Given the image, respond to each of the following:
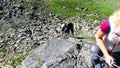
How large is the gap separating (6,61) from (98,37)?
23916 mm

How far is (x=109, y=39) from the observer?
8.55 meters

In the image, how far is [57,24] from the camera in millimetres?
52406

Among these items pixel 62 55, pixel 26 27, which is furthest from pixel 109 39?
pixel 26 27

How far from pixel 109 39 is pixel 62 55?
29.6 feet

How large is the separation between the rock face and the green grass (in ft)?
130

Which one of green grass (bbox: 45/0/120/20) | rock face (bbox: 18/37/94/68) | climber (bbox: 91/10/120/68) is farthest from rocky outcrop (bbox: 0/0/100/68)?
climber (bbox: 91/10/120/68)

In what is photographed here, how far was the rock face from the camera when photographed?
16.0 metres

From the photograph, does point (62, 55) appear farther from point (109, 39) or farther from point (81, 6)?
point (81, 6)

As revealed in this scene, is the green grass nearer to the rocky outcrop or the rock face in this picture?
the rocky outcrop

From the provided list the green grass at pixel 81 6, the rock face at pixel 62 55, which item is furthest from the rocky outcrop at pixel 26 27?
the rock face at pixel 62 55

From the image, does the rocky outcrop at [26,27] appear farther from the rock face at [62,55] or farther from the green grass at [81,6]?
the rock face at [62,55]

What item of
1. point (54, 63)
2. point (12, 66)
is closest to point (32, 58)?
point (54, 63)

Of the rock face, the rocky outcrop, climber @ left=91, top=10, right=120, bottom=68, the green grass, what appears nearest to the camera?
climber @ left=91, top=10, right=120, bottom=68

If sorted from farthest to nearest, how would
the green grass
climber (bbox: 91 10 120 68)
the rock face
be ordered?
the green grass < the rock face < climber (bbox: 91 10 120 68)
